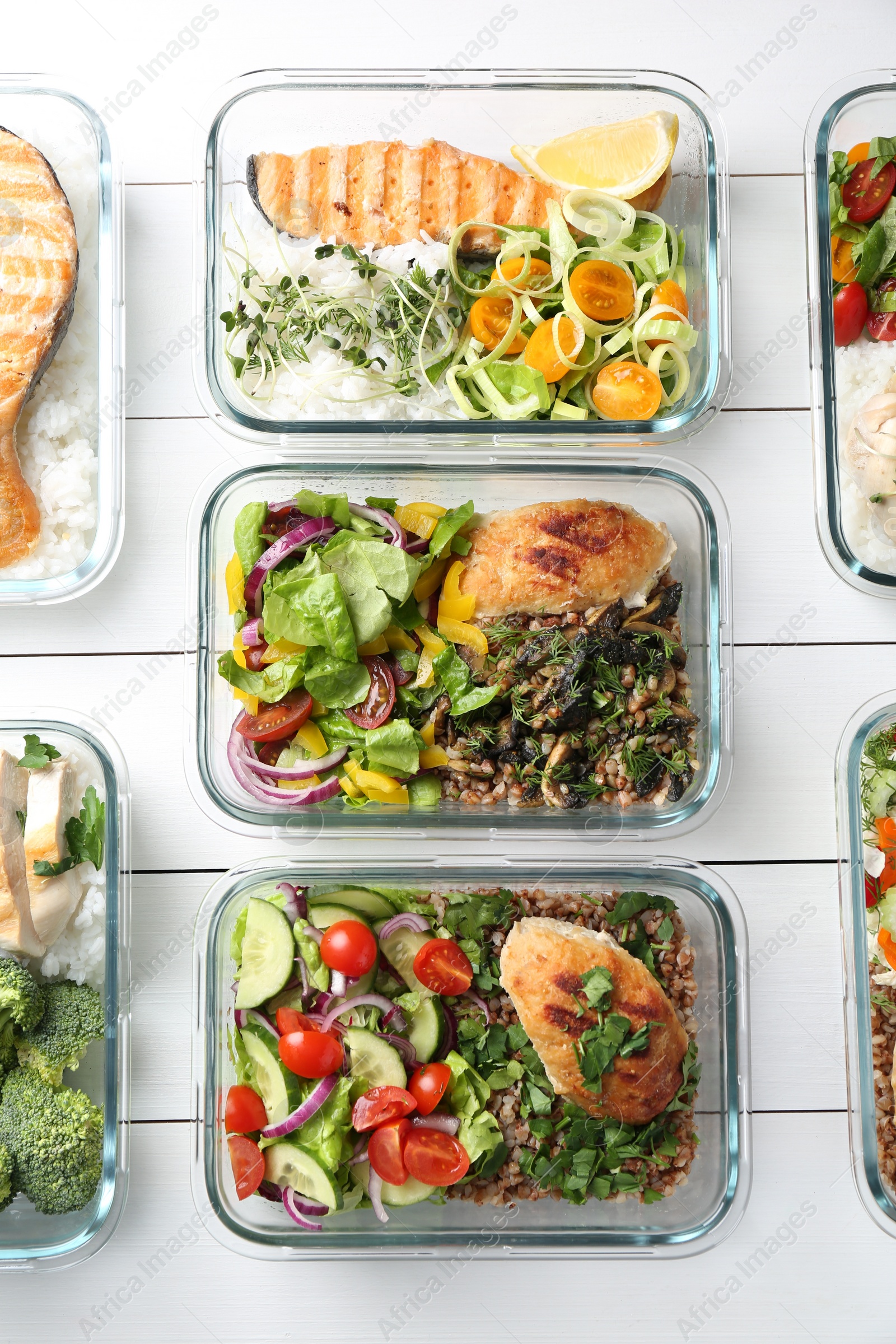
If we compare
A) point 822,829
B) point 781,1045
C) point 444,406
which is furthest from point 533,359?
point 781,1045

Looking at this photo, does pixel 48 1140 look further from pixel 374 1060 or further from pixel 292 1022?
pixel 374 1060

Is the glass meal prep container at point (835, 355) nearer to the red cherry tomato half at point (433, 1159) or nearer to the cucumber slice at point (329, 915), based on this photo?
the cucumber slice at point (329, 915)

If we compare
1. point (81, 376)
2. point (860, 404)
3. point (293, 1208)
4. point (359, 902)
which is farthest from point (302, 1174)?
point (860, 404)

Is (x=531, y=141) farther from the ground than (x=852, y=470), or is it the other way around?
(x=531, y=141)

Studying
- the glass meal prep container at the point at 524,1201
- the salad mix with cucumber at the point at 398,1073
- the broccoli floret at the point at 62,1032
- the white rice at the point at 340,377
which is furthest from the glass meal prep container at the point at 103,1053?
the white rice at the point at 340,377

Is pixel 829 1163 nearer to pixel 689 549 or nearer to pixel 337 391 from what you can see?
pixel 689 549
